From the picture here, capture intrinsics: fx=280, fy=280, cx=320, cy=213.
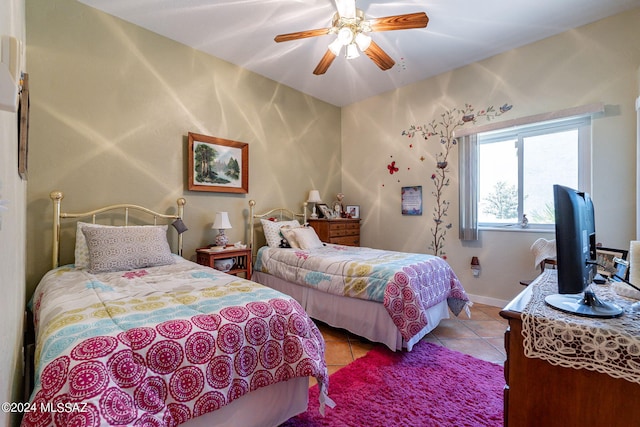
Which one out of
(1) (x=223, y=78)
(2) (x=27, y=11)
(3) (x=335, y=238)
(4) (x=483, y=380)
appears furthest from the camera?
(3) (x=335, y=238)

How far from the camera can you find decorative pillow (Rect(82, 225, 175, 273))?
6.66 ft

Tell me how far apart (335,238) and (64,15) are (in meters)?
3.49

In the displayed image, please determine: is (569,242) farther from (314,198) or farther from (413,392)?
(314,198)

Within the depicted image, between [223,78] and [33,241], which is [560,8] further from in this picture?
[33,241]

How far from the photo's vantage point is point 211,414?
1161 mm

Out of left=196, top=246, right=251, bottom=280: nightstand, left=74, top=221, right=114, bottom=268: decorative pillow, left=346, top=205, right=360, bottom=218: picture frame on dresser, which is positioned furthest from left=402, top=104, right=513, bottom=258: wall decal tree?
left=74, top=221, right=114, bottom=268: decorative pillow

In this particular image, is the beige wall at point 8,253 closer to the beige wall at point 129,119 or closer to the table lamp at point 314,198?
the beige wall at point 129,119

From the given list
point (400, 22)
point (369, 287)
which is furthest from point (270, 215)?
point (400, 22)

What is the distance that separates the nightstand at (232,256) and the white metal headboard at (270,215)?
0.33 meters

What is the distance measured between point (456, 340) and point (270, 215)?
8.44 ft

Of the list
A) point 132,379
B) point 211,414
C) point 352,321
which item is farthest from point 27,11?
point 352,321

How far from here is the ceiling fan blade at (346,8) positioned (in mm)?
1939

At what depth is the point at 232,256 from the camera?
9.93ft

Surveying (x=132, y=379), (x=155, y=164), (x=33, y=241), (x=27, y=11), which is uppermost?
(x=27, y=11)
